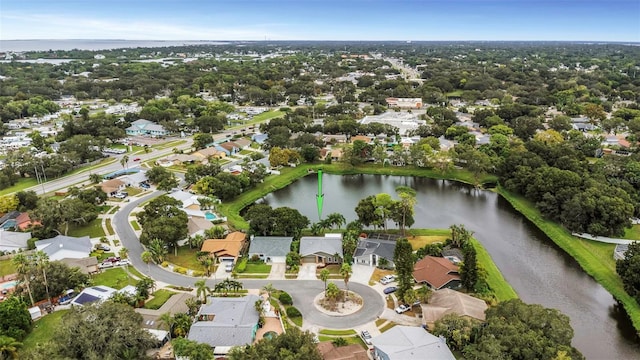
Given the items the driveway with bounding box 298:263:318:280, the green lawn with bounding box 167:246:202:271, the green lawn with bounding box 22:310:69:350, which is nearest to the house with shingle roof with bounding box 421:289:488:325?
the driveway with bounding box 298:263:318:280

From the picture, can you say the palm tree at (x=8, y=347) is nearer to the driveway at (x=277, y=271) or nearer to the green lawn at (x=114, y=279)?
the green lawn at (x=114, y=279)

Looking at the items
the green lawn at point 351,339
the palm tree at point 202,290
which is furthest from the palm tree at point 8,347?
the green lawn at point 351,339

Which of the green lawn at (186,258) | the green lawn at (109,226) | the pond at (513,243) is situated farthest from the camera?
the green lawn at (109,226)

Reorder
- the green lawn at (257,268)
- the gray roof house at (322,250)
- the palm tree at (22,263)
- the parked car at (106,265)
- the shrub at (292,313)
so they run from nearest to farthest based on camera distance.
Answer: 1. the palm tree at (22,263)
2. the shrub at (292,313)
3. the green lawn at (257,268)
4. the parked car at (106,265)
5. the gray roof house at (322,250)

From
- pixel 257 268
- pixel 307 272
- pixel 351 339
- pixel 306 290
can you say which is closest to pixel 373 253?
pixel 307 272

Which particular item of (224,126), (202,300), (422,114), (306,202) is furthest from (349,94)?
(202,300)
